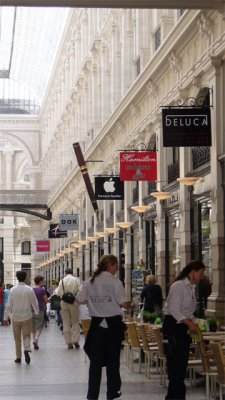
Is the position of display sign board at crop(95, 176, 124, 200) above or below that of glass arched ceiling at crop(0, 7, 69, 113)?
below

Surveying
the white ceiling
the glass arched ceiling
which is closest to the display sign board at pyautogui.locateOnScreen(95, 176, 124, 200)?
the white ceiling

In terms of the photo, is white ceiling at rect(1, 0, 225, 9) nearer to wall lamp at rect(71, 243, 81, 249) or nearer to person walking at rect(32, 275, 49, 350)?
person walking at rect(32, 275, 49, 350)

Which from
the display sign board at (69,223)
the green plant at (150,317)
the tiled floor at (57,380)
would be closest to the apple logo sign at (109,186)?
the tiled floor at (57,380)

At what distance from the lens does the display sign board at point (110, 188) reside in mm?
31109

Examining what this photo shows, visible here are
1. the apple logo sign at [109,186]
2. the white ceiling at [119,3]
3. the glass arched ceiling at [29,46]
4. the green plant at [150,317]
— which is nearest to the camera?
the white ceiling at [119,3]

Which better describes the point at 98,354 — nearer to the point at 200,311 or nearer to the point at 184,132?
the point at 184,132

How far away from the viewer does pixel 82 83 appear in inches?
1959

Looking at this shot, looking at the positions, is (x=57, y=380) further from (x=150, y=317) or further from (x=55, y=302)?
(x=55, y=302)

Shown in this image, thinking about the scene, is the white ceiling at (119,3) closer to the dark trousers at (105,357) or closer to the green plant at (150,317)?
the green plant at (150,317)

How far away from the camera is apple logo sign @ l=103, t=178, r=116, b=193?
103 ft

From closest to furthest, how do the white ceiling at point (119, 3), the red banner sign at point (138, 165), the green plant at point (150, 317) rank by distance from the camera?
1. the white ceiling at point (119, 3)
2. the green plant at point (150, 317)
3. the red banner sign at point (138, 165)

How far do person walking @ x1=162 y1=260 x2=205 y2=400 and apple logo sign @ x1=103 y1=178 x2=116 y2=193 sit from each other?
18857 mm

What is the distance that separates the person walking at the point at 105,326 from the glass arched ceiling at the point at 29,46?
45924 millimetres

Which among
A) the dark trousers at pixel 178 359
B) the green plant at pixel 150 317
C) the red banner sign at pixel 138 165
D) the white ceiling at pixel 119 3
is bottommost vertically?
the dark trousers at pixel 178 359
